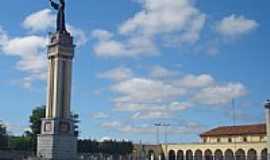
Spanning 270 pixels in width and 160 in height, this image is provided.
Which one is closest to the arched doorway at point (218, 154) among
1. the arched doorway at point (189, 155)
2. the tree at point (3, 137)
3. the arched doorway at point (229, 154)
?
the arched doorway at point (229, 154)

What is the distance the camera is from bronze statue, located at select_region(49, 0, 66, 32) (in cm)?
6400

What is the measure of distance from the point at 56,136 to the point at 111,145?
39781mm

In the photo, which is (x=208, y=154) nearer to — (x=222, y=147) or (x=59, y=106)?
(x=222, y=147)

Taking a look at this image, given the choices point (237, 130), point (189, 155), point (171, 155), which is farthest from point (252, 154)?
point (171, 155)

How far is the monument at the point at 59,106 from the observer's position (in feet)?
199

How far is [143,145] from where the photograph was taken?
356 ft

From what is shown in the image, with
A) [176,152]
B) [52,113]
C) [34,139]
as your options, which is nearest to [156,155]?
[176,152]

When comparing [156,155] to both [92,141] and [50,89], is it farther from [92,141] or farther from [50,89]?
[50,89]

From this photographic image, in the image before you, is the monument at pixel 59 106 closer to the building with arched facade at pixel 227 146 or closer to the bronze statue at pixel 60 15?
the bronze statue at pixel 60 15

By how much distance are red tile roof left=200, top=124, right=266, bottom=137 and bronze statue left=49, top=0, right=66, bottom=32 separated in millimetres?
45550

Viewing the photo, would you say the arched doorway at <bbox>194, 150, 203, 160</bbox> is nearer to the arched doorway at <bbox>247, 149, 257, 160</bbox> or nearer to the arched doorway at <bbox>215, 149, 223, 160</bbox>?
the arched doorway at <bbox>215, 149, 223, 160</bbox>

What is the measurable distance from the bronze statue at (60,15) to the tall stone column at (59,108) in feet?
2.58

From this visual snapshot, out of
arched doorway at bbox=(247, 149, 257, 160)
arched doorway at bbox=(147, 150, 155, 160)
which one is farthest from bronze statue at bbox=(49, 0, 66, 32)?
arched doorway at bbox=(247, 149, 257, 160)

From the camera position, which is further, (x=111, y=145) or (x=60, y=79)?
(x=111, y=145)
